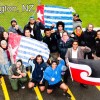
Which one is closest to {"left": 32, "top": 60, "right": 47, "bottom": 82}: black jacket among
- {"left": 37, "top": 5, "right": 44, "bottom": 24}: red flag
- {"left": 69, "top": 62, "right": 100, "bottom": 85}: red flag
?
{"left": 69, "top": 62, "right": 100, "bottom": 85}: red flag

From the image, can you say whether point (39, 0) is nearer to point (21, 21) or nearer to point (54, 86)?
point (21, 21)

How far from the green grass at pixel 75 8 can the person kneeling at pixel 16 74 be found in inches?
241

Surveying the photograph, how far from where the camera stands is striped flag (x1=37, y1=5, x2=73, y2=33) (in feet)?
49.9

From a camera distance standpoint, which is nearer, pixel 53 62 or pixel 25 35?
pixel 53 62

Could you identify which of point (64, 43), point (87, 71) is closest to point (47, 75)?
point (87, 71)

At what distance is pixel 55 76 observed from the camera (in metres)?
12.5

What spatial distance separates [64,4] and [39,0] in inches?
55.5

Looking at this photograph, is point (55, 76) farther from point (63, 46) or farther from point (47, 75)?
point (63, 46)

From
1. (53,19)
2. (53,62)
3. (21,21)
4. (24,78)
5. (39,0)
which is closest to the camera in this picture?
(53,62)

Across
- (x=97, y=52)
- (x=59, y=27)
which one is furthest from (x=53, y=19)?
(x=97, y=52)

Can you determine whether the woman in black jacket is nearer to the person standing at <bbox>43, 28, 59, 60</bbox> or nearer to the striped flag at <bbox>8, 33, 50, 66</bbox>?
the person standing at <bbox>43, 28, 59, 60</bbox>

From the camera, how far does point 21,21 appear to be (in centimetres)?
1927

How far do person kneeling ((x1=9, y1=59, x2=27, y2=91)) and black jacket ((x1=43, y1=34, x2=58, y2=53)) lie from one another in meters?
1.61

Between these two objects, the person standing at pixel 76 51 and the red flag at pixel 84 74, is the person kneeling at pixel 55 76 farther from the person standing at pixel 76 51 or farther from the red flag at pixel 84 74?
the red flag at pixel 84 74
